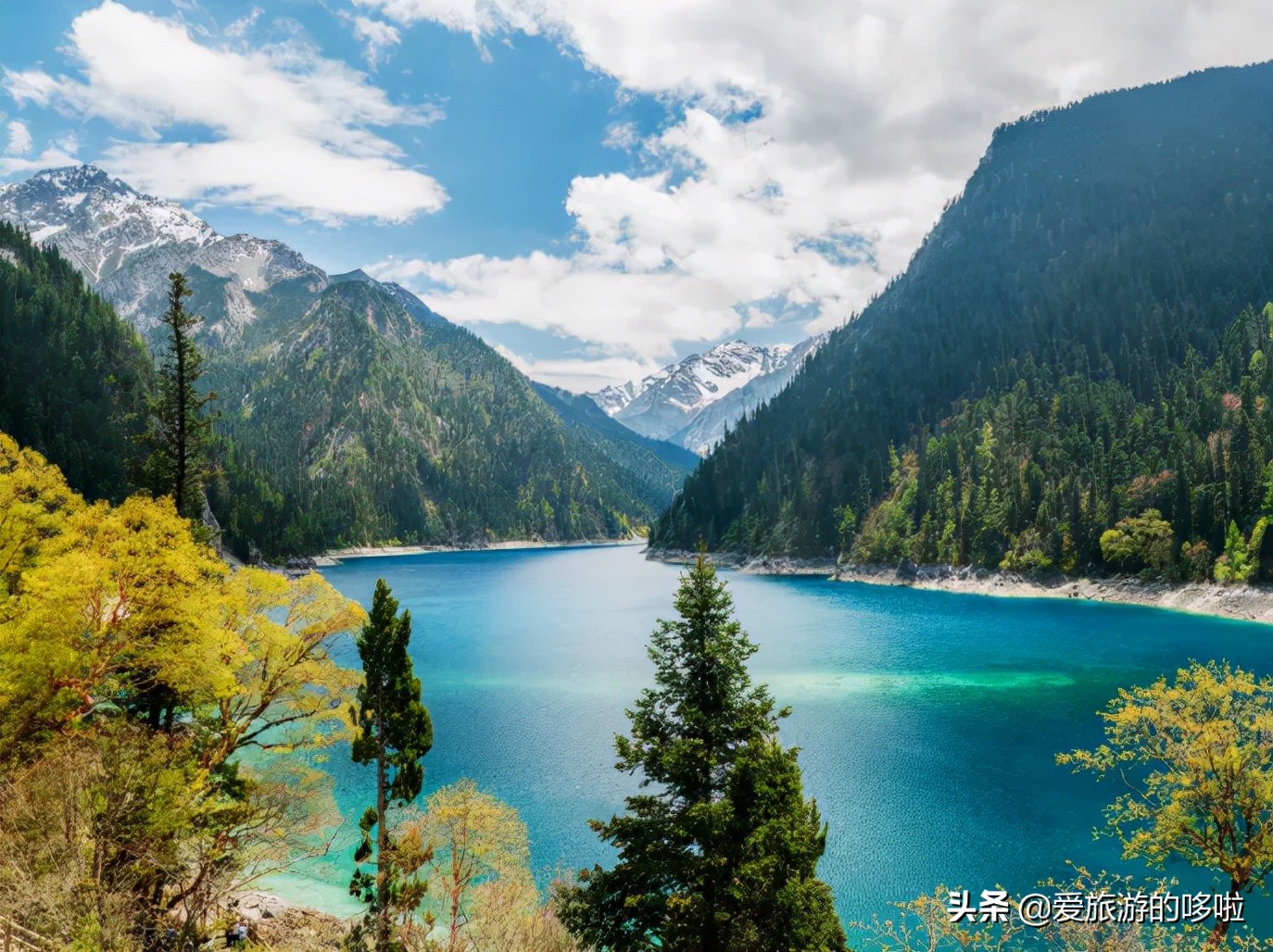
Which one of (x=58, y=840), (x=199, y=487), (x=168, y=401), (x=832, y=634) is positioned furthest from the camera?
(x=832, y=634)

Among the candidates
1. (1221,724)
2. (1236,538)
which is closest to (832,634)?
(1236,538)

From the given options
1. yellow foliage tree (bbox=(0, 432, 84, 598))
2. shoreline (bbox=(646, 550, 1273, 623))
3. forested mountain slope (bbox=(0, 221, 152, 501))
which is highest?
forested mountain slope (bbox=(0, 221, 152, 501))

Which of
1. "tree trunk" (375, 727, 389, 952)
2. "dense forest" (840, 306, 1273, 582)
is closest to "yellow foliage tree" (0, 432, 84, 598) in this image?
"tree trunk" (375, 727, 389, 952)

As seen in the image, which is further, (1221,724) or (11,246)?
(11,246)

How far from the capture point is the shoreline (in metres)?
104

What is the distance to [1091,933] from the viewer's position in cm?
1895

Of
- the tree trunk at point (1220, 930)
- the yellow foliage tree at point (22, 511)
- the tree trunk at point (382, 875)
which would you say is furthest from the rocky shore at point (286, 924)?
the tree trunk at point (1220, 930)

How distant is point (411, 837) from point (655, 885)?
33.6 feet

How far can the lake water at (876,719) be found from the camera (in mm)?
35562

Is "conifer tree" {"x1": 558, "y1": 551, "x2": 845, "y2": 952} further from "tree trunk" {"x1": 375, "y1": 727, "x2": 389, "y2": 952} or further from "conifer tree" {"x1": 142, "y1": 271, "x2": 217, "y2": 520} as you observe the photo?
"conifer tree" {"x1": 142, "y1": 271, "x2": 217, "y2": 520}

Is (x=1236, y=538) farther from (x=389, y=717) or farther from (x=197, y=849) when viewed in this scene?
(x=197, y=849)

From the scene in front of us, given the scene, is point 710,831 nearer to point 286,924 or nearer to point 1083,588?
point 286,924

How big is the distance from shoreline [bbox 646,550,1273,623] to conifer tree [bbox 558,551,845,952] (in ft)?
371

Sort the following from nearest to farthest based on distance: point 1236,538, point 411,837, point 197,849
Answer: point 197,849 → point 411,837 → point 1236,538
